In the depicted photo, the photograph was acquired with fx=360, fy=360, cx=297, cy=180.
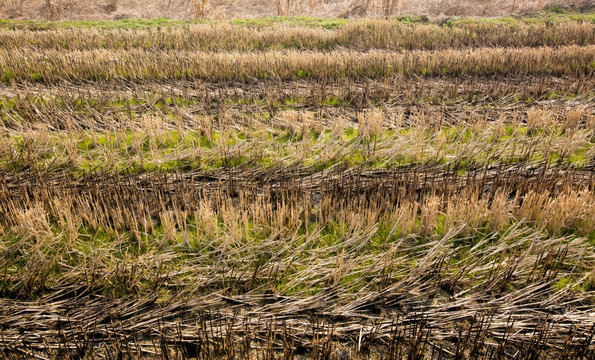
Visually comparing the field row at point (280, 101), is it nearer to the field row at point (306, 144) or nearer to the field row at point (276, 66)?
the field row at point (306, 144)

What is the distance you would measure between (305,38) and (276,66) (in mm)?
3511

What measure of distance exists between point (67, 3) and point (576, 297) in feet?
78.2

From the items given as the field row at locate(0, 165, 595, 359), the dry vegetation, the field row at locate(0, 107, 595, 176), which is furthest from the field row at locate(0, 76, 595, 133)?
the field row at locate(0, 165, 595, 359)

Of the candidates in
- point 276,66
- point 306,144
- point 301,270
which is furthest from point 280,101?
point 301,270

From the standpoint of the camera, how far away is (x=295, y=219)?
A: 353cm

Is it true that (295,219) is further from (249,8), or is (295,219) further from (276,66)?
(249,8)

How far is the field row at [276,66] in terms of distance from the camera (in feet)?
25.5

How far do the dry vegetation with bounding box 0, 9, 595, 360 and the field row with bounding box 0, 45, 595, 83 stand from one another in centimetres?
33

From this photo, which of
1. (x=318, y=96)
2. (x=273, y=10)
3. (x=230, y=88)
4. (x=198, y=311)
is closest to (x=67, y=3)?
(x=273, y=10)

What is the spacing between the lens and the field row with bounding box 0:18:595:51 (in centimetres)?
1054

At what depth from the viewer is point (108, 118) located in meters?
5.79

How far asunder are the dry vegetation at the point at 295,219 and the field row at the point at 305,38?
3.55 meters

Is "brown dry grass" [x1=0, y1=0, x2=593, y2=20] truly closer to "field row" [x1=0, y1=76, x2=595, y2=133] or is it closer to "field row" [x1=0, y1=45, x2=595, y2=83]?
"field row" [x1=0, y1=45, x2=595, y2=83]

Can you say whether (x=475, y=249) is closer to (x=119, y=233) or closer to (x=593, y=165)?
(x=593, y=165)
